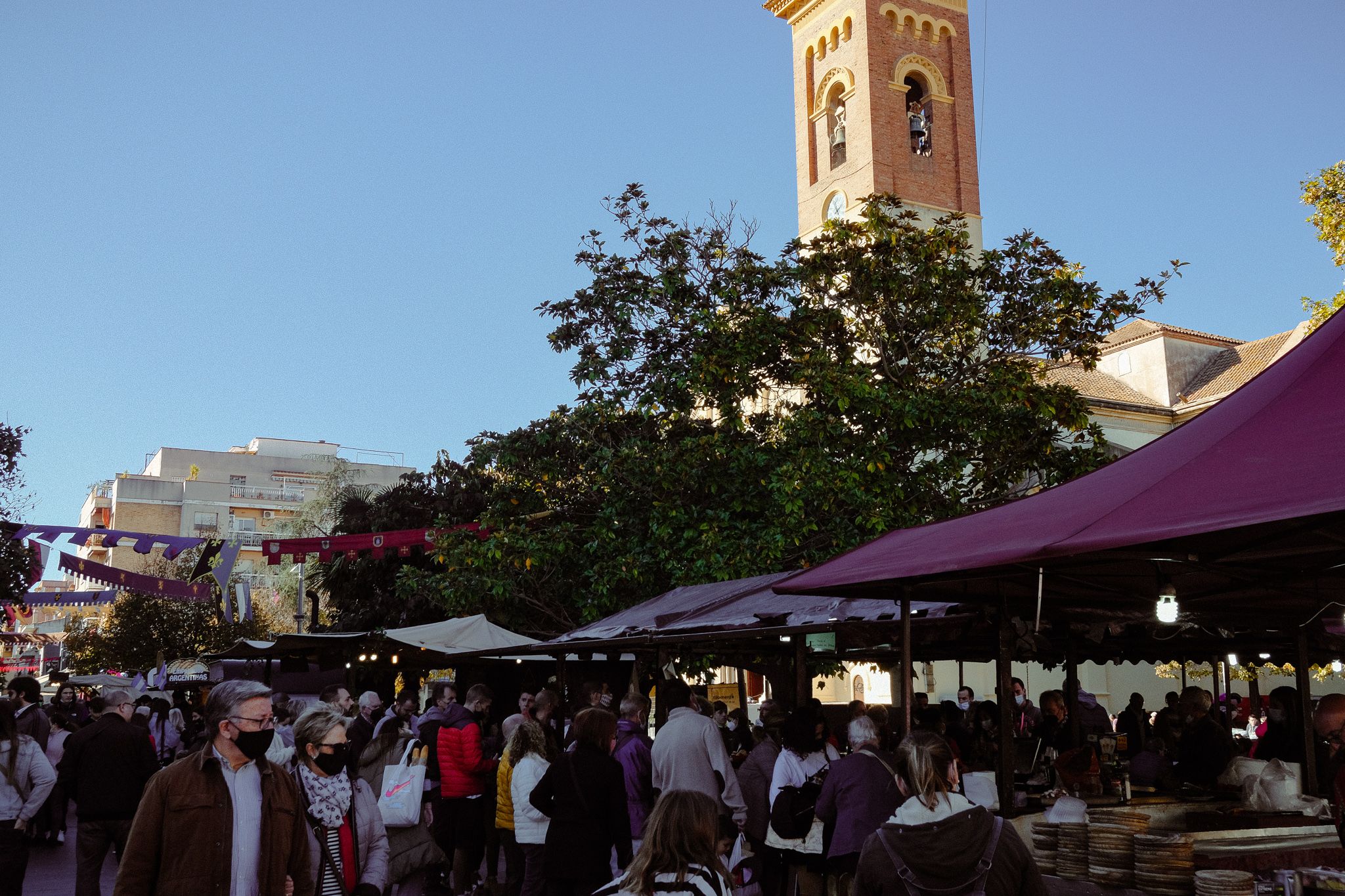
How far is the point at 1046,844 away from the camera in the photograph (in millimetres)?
6770

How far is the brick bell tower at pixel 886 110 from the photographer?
31469 mm

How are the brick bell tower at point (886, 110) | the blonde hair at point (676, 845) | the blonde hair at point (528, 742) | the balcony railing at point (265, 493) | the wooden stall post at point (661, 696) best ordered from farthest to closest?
the balcony railing at point (265, 493)
the brick bell tower at point (886, 110)
the wooden stall post at point (661, 696)
the blonde hair at point (528, 742)
the blonde hair at point (676, 845)

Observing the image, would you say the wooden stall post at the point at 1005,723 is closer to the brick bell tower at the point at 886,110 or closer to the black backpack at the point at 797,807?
the black backpack at the point at 797,807

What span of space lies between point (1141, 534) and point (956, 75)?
31.0m

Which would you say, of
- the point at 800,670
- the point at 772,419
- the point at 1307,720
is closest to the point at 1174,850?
the point at 1307,720

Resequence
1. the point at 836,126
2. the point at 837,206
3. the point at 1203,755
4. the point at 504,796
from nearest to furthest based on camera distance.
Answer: the point at 504,796 < the point at 1203,755 < the point at 837,206 < the point at 836,126

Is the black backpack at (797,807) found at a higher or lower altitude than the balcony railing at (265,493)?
lower

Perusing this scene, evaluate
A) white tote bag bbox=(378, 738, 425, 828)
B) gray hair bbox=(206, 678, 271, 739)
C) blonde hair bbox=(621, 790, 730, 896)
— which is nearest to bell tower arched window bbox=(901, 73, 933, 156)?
white tote bag bbox=(378, 738, 425, 828)

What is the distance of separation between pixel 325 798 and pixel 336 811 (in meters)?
0.07

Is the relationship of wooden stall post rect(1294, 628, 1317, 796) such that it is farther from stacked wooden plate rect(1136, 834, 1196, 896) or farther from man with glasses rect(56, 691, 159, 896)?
man with glasses rect(56, 691, 159, 896)

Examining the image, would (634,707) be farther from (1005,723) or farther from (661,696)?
(1005,723)

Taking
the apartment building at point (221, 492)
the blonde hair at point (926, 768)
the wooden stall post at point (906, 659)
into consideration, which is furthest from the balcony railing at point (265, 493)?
the blonde hair at point (926, 768)

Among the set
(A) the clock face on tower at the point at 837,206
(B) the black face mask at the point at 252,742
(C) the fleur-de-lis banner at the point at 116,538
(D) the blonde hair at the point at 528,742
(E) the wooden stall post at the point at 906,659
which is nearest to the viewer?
(B) the black face mask at the point at 252,742

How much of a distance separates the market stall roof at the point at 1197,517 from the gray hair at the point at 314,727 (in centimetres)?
282
